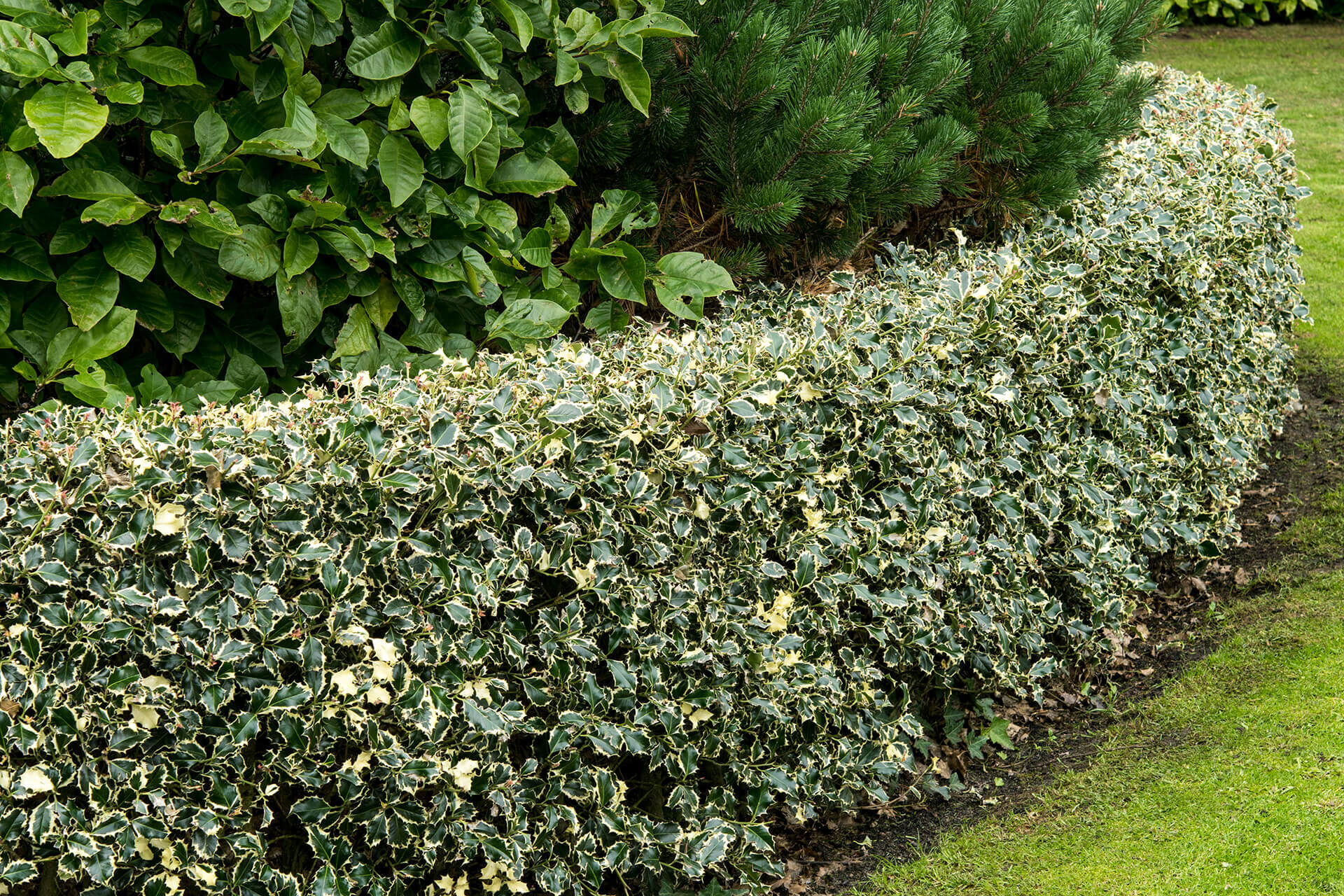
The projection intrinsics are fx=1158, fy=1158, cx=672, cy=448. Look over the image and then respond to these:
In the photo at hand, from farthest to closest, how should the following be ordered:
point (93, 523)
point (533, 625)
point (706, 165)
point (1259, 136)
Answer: point (1259, 136) < point (706, 165) < point (533, 625) < point (93, 523)

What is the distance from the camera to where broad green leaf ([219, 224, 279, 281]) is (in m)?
2.86

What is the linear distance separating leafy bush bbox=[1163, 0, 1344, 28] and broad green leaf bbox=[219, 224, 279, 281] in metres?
15.2

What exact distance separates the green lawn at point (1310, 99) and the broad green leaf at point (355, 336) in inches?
229

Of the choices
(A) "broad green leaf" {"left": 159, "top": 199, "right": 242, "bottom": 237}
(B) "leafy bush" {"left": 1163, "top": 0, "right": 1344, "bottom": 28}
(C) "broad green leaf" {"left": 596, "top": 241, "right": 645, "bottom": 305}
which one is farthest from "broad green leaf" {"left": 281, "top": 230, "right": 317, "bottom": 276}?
(B) "leafy bush" {"left": 1163, "top": 0, "right": 1344, "bottom": 28}

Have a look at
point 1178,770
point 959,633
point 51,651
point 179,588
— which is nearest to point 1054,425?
point 959,633

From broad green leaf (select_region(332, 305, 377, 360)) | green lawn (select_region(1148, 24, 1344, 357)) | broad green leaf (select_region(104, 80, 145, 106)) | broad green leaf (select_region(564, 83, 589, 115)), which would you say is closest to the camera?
broad green leaf (select_region(104, 80, 145, 106))

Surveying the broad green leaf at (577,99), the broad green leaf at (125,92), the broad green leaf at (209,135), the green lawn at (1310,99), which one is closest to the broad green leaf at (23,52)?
the broad green leaf at (125,92)

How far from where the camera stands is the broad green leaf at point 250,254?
2.86m

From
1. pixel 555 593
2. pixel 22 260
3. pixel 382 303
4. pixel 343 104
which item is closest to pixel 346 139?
pixel 343 104

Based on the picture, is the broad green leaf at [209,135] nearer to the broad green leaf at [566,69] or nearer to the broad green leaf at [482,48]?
the broad green leaf at [482,48]

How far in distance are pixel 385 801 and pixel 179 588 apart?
0.64 m

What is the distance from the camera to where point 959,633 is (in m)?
3.52

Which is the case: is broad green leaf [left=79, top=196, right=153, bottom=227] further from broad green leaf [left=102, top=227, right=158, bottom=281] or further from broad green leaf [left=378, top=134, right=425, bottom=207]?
broad green leaf [left=378, top=134, right=425, bottom=207]

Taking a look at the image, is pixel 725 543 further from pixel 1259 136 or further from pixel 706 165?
pixel 1259 136
